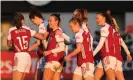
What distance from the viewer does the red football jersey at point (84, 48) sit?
9469 millimetres

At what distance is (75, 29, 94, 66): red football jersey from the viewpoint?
947 cm

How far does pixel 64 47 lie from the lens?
32.5 ft

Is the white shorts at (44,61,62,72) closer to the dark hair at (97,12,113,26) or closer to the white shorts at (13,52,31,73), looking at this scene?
the white shorts at (13,52,31,73)

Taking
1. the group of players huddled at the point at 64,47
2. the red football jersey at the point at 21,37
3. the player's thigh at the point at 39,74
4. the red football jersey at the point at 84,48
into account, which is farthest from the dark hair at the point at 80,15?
the player's thigh at the point at 39,74

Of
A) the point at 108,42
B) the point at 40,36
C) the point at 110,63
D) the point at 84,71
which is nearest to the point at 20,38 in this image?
the point at 40,36

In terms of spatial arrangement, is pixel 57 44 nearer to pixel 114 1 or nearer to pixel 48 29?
pixel 48 29

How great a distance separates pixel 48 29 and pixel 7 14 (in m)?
15.1

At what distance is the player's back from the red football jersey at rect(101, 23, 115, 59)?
1.53 meters

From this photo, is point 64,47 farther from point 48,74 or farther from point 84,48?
point 48,74

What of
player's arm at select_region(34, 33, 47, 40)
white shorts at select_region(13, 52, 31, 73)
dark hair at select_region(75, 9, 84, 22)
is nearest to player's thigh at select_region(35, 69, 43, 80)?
white shorts at select_region(13, 52, 31, 73)

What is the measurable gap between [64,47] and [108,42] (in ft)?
3.08

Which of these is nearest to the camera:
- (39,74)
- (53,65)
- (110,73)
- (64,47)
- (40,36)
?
(53,65)

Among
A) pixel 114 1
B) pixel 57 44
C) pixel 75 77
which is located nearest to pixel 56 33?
pixel 57 44

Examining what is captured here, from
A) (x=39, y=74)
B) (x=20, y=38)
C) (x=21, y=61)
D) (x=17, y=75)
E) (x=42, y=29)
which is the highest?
(x=42, y=29)
